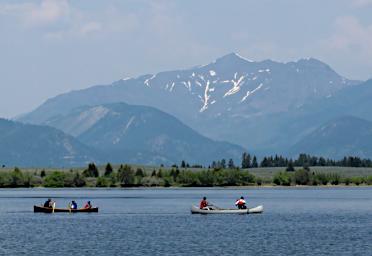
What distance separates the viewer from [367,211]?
488ft

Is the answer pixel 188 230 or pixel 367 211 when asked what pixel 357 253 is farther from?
pixel 367 211

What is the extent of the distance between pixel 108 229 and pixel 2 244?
68.1ft

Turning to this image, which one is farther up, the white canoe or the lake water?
the white canoe

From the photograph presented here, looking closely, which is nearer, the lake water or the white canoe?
the lake water

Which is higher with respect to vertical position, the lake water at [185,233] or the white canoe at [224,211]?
the white canoe at [224,211]

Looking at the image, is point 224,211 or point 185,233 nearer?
point 185,233

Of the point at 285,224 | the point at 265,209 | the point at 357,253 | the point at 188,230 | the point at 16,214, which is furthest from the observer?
the point at 265,209

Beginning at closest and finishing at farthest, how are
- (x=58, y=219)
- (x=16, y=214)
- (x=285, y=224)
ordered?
(x=285, y=224) < (x=58, y=219) < (x=16, y=214)

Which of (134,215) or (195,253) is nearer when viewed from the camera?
(195,253)

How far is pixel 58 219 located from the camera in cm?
13450

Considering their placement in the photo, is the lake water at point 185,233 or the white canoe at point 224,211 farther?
the white canoe at point 224,211

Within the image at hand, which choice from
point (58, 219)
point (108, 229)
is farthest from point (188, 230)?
point (58, 219)

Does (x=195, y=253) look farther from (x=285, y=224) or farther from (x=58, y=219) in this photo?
(x=58, y=219)

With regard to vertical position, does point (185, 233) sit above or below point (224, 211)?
below
